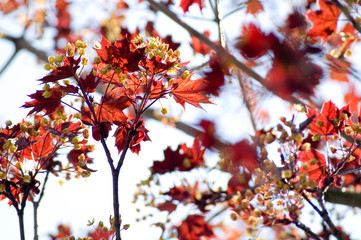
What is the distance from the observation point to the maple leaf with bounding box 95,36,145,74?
120 centimetres

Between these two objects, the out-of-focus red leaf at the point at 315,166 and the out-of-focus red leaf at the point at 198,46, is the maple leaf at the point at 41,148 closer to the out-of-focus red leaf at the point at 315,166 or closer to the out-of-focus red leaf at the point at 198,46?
the out-of-focus red leaf at the point at 315,166

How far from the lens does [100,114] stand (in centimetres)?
129

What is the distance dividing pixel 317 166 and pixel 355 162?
18 centimetres

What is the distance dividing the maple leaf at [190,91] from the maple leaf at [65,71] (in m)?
0.30

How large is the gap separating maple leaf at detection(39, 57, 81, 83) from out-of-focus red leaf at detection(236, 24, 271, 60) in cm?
50

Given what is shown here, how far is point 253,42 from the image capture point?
1.22m

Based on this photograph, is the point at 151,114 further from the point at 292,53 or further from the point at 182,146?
the point at 292,53

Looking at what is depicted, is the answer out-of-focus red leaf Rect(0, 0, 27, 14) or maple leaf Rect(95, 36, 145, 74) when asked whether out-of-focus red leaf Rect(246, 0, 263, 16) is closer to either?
maple leaf Rect(95, 36, 145, 74)

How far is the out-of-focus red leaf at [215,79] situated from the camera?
1383 millimetres

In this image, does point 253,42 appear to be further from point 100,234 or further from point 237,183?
point 100,234


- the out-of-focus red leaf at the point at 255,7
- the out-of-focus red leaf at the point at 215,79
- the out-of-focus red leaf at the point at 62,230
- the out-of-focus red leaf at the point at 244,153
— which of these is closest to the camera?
the out-of-focus red leaf at the point at 244,153

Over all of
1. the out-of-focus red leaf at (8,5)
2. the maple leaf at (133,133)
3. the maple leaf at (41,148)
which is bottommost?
the maple leaf at (133,133)

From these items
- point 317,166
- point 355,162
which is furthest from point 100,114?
point 355,162

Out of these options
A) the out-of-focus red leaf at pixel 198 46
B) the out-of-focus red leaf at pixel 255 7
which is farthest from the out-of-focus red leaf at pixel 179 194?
the out-of-focus red leaf at pixel 198 46
